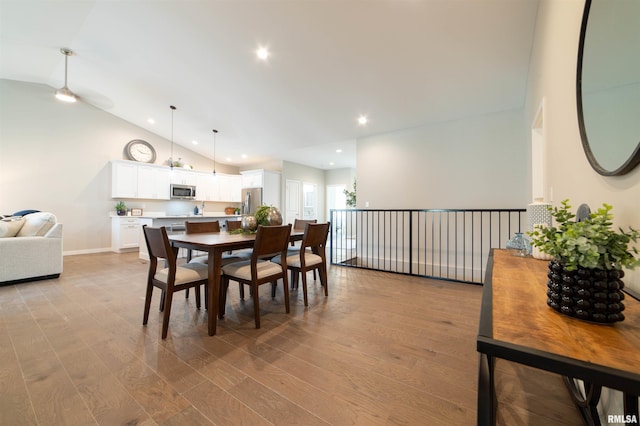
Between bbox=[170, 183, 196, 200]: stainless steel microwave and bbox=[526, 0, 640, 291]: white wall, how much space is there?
758 cm

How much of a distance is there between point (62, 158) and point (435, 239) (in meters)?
8.02

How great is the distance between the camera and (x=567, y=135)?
4.75 feet

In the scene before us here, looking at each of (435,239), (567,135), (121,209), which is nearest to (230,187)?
(121,209)

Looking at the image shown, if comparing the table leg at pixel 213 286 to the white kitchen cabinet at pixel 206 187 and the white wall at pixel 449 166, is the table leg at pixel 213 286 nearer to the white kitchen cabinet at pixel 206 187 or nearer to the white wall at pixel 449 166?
the white wall at pixel 449 166

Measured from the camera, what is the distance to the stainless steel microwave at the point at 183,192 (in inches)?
273

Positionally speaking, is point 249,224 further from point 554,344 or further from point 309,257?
point 554,344

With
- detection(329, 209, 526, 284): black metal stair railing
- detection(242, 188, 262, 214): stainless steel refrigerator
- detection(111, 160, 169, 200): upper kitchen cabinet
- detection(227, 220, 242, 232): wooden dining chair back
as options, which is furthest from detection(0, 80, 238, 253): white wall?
detection(329, 209, 526, 284): black metal stair railing

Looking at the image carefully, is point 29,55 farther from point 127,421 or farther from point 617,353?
point 617,353

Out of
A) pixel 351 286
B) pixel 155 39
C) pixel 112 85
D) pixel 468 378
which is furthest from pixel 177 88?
pixel 468 378

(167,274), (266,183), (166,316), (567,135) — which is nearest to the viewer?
(567,135)

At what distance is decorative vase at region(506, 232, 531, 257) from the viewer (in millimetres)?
1655

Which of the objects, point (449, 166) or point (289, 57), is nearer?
point (289, 57)

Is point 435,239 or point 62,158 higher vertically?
point 62,158

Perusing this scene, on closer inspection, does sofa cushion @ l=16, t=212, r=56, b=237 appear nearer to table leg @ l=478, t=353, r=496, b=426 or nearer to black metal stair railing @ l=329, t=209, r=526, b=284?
black metal stair railing @ l=329, t=209, r=526, b=284
